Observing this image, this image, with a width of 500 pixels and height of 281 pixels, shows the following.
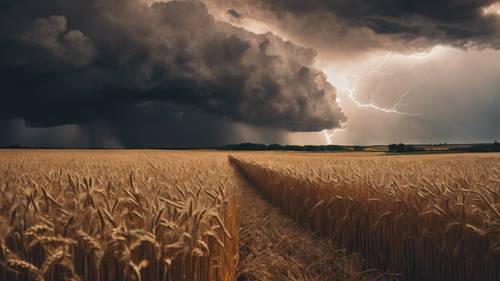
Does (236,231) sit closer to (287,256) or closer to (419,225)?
(287,256)

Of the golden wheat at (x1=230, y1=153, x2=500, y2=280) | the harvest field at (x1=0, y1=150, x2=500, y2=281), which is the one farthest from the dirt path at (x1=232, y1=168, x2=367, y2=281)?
the golden wheat at (x1=230, y1=153, x2=500, y2=280)

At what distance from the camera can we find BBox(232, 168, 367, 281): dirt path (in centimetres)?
438

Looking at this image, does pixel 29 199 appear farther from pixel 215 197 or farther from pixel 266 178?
pixel 266 178

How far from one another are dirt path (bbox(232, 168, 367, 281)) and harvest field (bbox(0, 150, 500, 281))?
21 millimetres

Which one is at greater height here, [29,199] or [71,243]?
[29,199]

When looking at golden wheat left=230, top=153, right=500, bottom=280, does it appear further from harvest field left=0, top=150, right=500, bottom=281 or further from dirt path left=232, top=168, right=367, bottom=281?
dirt path left=232, top=168, right=367, bottom=281

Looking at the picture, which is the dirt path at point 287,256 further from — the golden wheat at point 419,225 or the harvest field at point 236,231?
the golden wheat at point 419,225

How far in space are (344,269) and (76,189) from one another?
3334mm

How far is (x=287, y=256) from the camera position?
5.00 metres

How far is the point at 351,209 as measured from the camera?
5527mm

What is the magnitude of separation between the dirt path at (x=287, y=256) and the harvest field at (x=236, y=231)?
0.07 feet

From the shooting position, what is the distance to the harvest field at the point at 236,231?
2.09m

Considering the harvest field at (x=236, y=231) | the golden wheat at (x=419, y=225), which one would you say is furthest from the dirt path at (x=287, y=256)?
the golden wheat at (x=419, y=225)

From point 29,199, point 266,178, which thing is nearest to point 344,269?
point 29,199
